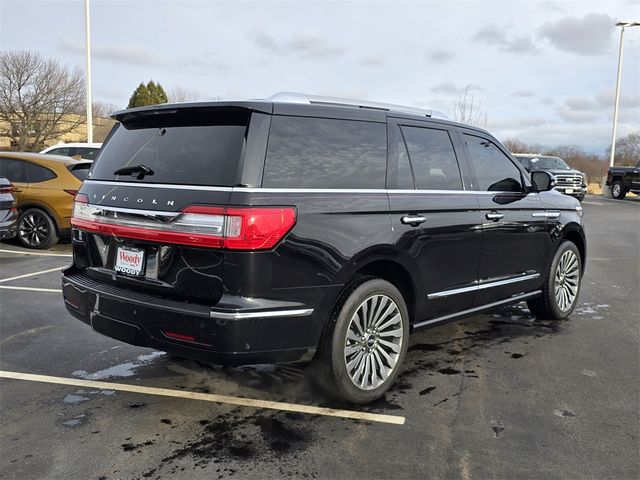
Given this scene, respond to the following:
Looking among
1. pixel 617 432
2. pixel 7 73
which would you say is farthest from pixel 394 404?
pixel 7 73

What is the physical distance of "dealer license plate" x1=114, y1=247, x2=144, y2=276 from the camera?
11.2ft

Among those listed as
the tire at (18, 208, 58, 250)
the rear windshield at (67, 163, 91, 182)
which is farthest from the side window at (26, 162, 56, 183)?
the tire at (18, 208, 58, 250)

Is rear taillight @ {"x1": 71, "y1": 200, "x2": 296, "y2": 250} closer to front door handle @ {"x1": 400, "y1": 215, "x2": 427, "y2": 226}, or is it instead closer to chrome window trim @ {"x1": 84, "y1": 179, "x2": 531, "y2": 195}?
chrome window trim @ {"x1": 84, "y1": 179, "x2": 531, "y2": 195}

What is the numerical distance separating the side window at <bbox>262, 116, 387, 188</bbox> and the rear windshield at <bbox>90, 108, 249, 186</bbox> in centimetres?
22

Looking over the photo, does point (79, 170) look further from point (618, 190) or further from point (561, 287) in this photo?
point (618, 190)

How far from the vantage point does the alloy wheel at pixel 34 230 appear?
32.9ft

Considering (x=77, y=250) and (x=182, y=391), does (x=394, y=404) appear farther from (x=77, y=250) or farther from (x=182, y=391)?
(x=77, y=250)

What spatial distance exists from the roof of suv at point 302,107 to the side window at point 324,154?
57mm

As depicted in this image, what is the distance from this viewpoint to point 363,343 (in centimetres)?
376

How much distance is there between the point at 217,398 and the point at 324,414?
0.75 m

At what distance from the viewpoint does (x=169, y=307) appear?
10.6 ft

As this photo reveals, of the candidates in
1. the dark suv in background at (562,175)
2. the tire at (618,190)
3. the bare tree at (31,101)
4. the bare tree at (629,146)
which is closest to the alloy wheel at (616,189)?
the tire at (618,190)

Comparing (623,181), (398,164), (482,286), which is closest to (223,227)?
(398,164)

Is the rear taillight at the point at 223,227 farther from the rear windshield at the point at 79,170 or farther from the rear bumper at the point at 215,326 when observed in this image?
the rear windshield at the point at 79,170
